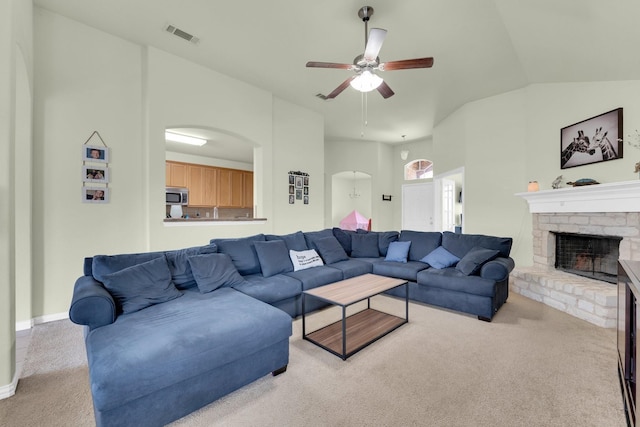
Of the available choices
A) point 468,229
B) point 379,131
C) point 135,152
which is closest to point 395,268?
point 468,229

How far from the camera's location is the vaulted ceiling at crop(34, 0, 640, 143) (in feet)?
9.18

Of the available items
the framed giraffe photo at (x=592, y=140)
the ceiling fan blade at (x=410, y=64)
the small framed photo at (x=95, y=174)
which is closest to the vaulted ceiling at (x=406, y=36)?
the framed giraffe photo at (x=592, y=140)

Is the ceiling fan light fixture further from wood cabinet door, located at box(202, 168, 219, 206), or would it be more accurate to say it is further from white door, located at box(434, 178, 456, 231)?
wood cabinet door, located at box(202, 168, 219, 206)

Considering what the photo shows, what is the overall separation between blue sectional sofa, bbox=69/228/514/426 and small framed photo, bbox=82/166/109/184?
141cm

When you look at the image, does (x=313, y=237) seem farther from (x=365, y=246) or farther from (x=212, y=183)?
(x=212, y=183)

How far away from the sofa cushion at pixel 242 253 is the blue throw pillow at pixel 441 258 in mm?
2281

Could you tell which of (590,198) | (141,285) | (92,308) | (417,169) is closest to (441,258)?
(590,198)

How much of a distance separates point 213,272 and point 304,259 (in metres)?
1.24

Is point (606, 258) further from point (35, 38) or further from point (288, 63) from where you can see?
point (35, 38)

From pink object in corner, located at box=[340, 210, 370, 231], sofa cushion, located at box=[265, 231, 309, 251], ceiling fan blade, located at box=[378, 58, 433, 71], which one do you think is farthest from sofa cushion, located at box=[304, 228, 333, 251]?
pink object in corner, located at box=[340, 210, 370, 231]

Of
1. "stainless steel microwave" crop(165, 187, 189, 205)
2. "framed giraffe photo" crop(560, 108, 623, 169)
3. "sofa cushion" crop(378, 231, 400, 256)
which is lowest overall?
"sofa cushion" crop(378, 231, 400, 256)

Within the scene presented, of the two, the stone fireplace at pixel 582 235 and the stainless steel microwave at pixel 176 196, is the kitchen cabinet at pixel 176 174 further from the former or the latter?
the stone fireplace at pixel 582 235

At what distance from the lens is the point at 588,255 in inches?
145

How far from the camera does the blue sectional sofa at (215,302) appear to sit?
4.89 ft
